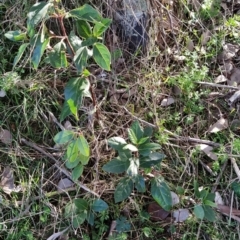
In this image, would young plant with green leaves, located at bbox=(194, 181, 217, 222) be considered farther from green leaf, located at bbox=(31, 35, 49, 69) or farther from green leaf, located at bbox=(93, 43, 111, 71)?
green leaf, located at bbox=(31, 35, 49, 69)

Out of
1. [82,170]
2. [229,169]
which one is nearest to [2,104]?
[82,170]

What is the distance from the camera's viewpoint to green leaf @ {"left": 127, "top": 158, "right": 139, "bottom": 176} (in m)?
1.61

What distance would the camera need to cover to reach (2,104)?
1938mm

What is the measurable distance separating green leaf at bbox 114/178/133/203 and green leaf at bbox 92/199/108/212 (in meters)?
0.09

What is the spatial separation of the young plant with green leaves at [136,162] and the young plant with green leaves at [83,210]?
4.2 inches

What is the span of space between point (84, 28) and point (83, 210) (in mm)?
771

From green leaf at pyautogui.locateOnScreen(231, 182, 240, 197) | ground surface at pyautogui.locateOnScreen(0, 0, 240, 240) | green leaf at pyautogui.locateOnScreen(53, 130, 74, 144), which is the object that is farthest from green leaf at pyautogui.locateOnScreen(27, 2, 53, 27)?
green leaf at pyautogui.locateOnScreen(231, 182, 240, 197)

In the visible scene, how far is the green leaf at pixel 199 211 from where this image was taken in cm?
172

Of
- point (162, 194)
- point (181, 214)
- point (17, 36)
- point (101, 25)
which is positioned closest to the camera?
point (101, 25)

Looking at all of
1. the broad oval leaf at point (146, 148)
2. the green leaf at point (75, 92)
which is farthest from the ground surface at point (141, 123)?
the green leaf at point (75, 92)

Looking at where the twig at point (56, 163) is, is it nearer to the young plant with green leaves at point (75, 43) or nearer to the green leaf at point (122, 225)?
the green leaf at point (122, 225)

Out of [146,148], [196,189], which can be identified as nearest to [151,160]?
[146,148]

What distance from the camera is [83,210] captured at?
5.76ft

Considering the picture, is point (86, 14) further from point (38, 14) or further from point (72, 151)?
point (72, 151)
